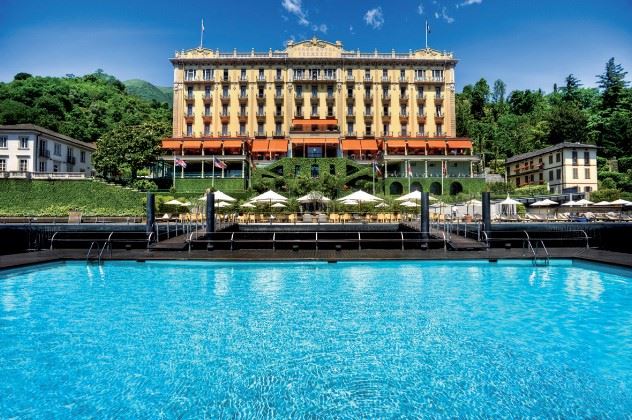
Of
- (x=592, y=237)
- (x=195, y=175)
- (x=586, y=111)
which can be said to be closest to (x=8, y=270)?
(x=592, y=237)

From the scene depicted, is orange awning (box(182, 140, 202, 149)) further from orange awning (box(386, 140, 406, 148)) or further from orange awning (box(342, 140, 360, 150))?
orange awning (box(386, 140, 406, 148))

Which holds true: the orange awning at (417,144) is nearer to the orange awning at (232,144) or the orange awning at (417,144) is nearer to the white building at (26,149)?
the orange awning at (232,144)

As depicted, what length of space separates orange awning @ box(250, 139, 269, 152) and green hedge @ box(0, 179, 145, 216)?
56.8 feet

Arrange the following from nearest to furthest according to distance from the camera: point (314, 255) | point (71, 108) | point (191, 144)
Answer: point (314, 255) < point (191, 144) < point (71, 108)

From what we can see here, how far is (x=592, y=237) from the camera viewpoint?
61.2 feet

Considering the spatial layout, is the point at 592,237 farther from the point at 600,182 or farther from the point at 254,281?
the point at 600,182

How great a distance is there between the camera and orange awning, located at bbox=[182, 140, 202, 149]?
5136 cm

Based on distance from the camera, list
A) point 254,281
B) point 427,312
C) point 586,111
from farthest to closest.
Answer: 1. point 586,111
2. point 254,281
3. point 427,312

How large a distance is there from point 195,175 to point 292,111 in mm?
20718

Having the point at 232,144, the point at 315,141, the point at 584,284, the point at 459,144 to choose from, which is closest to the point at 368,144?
the point at 315,141

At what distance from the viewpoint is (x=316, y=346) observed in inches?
264

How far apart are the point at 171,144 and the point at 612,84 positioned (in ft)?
237

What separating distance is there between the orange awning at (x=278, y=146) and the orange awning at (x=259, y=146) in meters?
0.76

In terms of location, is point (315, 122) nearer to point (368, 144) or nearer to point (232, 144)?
point (368, 144)
